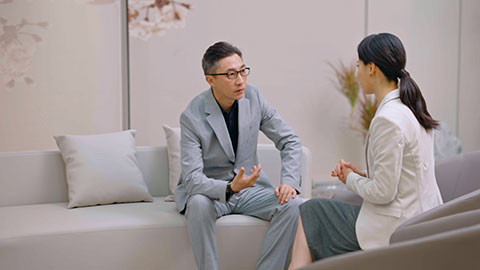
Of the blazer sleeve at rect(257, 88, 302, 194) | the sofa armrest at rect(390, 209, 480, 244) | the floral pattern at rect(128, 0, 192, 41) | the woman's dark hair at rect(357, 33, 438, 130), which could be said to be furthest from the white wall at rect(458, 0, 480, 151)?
the sofa armrest at rect(390, 209, 480, 244)

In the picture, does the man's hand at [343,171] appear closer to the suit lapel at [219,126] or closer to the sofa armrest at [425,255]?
the suit lapel at [219,126]

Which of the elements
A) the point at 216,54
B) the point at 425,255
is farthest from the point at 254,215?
the point at 425,255

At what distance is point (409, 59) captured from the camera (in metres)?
5.50

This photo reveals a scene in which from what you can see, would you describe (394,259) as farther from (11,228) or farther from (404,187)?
(11,228)

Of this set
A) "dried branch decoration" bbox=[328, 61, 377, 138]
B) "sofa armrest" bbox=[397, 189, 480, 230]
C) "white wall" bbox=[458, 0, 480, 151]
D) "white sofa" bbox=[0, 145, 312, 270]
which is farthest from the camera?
"white wall" bbox=[458, 0, 480, 151]

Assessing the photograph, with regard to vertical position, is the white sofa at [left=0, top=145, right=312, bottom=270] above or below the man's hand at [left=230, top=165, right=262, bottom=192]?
below

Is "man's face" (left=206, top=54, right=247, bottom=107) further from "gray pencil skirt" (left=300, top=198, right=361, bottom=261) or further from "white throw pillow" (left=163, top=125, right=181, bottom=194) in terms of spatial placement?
"gray pencil skirt" (left=300, top=198, right=361, bottom=261)

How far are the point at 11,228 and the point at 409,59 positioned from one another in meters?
4.00

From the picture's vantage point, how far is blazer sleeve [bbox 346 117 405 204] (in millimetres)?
2293

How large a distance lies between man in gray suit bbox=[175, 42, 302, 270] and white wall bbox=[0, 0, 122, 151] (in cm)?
149

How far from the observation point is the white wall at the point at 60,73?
4176mm

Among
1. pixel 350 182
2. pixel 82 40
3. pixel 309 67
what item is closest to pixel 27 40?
pixel 82 40

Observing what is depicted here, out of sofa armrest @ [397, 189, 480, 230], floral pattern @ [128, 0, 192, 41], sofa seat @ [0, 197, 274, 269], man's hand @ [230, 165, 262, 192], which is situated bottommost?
sofa seat @ [0, 197, 274, 269]

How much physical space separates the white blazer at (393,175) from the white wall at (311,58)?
2.65 metres
